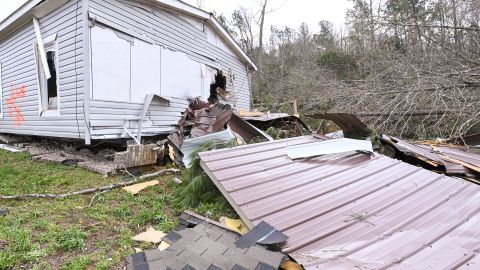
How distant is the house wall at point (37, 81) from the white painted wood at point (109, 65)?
272 millimetres

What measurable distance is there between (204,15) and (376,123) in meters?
5.76

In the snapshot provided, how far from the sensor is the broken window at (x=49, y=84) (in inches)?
273

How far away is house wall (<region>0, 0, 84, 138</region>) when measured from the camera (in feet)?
20.0

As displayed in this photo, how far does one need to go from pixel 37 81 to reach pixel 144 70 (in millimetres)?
2670

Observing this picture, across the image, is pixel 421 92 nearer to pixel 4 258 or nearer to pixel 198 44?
pixel 198 44

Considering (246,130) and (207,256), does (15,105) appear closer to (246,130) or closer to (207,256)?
(246,130)

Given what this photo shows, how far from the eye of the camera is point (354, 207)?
9.04 feet

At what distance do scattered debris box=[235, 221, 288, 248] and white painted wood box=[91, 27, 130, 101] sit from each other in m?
4.88

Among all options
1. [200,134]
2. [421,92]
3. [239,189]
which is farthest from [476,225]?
[421,92]

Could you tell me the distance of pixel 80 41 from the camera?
19.6 feet

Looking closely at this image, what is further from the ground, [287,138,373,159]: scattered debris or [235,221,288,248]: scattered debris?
[287,138,373,159]: scattered debris

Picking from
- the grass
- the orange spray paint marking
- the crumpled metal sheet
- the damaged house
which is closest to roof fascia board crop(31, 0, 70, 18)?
the damaged house

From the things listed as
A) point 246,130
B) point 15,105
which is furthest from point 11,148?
point 246,130

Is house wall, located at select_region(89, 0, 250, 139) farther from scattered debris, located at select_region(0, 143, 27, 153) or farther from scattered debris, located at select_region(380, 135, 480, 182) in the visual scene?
scattered debris, located at select_region(380, 135, 480, 182)
